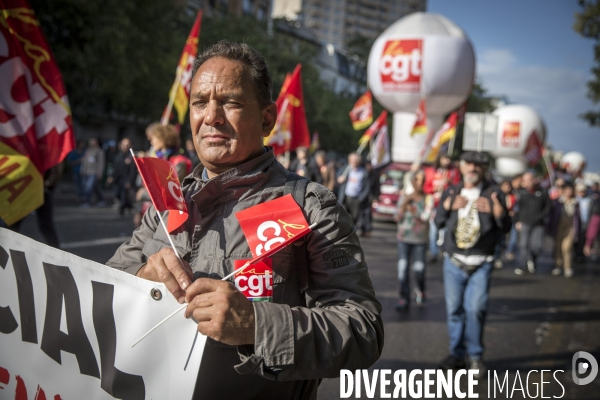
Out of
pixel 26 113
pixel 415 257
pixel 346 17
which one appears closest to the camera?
pixel 26 113

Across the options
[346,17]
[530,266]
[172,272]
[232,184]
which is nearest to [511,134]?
[530,266]

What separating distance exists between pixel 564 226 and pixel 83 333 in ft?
40.6

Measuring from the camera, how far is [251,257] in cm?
173

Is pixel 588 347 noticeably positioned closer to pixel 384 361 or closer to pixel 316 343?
pixel 384 361

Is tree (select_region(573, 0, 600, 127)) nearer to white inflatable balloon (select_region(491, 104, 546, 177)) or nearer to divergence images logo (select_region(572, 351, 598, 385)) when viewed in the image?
divergence images logo (select_region(572, 351, 598, 385))

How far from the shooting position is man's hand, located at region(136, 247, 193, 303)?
5.40 ft

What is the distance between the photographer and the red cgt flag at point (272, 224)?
5.44 feet

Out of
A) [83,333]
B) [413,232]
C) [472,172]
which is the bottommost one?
[413,232]

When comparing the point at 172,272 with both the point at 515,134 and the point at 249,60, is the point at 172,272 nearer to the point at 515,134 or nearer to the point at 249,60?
the point at 249,60

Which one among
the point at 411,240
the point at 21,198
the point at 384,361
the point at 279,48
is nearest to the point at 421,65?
the point at 279,48

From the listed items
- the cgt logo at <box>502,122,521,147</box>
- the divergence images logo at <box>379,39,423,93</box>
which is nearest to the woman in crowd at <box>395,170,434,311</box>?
the divergence images logo at <box>379,39,423,93</box>

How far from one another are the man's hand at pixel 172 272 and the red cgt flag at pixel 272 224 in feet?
0.63

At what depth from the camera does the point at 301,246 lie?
70.3 inches

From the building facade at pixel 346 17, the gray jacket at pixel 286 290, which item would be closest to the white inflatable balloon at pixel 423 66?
the gray jacket at pixel 286 290
